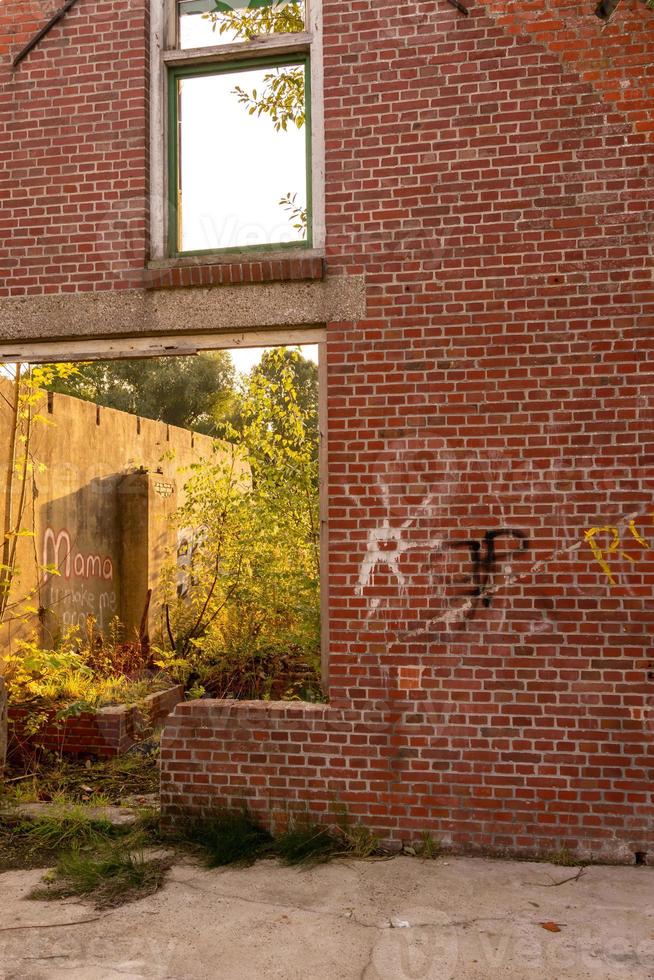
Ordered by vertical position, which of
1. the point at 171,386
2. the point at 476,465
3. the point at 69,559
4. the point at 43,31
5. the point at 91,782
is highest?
the point at 171,386

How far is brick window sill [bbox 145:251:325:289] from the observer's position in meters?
5.74

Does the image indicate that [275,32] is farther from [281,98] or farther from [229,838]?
[229,838]

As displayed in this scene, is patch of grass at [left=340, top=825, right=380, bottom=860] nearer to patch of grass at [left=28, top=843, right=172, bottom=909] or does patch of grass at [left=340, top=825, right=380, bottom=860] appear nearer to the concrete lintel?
patch of grass at [left=28, top=843, right=172, bottom=909]

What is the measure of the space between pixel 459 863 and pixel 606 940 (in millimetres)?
1129

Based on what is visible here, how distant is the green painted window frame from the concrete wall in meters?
3.10

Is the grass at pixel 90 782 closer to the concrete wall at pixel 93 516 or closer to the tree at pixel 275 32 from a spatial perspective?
the concrete wall at pixel 93 516

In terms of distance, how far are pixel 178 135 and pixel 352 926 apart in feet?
17.9

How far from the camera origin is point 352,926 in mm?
4332

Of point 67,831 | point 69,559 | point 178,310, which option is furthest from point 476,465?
point 69,559

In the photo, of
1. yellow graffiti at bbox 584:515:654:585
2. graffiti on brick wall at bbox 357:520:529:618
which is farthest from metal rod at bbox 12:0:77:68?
yellow graffiti at bbox 584:515:654:585

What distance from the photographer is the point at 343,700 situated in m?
5.50

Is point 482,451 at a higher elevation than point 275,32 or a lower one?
lower

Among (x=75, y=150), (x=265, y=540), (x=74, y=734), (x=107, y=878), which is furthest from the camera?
(x=265, y=540)

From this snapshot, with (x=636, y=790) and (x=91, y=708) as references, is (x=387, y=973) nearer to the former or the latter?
(x=636, y=790)
